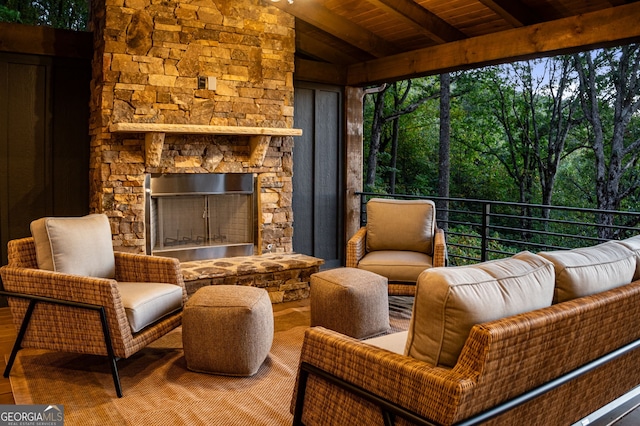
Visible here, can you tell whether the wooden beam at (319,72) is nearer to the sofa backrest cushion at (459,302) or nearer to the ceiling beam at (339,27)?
the ceiling beam at (339,27)

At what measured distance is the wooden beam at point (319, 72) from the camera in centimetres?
652

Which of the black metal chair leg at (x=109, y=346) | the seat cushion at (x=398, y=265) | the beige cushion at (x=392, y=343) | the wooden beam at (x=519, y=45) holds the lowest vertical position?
the black metal chair leg at (x=109, y=346)

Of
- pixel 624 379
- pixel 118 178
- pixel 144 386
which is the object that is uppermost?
pixel 118 178

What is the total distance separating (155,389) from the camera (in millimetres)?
3256

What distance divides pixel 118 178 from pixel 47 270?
1866 mm

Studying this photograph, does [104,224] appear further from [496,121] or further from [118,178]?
[496,121]

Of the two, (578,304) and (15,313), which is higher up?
(578,304)

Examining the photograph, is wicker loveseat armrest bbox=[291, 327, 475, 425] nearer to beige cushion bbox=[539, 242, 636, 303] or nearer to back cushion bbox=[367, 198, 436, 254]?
beige cushion bbox=[539, 242, 636, 303]

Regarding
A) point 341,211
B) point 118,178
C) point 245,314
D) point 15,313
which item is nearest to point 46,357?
point 15,313

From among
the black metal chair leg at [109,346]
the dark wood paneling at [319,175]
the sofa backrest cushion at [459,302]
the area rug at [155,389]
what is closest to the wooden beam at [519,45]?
the dark wood paneling at [319,175]

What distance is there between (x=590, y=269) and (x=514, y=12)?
3.10 m

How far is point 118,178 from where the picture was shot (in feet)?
16.8

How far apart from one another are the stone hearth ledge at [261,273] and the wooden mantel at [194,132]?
1.01m

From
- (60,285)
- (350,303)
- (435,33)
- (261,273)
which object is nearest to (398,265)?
(350,303)
